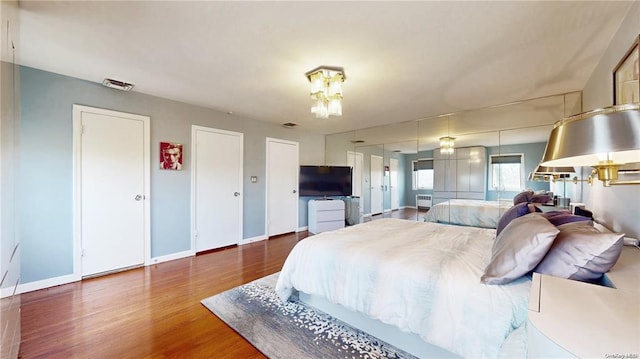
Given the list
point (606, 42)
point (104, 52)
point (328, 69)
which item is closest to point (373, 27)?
point (328, 69)

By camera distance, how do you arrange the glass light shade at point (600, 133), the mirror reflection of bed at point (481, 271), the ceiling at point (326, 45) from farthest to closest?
the ceiling at point (326, 45), the mirror reflection of bed at point (481, 271), the glass light shade at point (600, 133)

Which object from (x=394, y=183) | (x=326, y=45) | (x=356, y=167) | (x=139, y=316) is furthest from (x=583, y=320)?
(x=394, y=183)

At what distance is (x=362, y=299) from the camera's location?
1.76 meters

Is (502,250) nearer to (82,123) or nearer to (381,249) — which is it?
(381,249)

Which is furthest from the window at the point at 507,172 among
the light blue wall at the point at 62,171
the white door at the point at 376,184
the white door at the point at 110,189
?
the white door at the point at 110,189

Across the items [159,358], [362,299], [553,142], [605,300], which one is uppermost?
[553,142]

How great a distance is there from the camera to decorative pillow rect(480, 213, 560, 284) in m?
1.27

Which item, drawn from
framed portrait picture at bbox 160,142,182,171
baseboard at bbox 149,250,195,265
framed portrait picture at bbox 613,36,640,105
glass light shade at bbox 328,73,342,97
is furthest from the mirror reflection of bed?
framed portrait picture at bbox 160,142,182,171

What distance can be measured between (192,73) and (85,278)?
8.96 feet

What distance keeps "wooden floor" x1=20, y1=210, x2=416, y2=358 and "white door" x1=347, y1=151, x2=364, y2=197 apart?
11.1 ft

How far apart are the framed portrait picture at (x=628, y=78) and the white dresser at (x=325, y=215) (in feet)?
14.1

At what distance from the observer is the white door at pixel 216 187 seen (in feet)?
12.8

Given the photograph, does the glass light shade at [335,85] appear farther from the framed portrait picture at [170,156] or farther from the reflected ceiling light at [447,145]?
the reflected ceiling light at [447,145]

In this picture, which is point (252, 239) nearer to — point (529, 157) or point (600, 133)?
point (600, 133)
